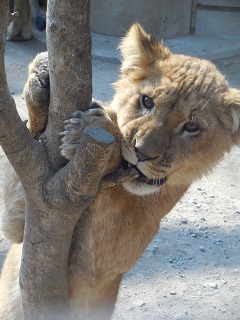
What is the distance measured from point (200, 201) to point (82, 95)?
356 centimetres

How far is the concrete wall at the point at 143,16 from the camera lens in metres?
9.76

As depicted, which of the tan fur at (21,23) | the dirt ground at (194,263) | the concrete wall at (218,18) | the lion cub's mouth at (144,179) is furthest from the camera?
the concrete wall at (218,18)

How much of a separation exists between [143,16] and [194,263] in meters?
5.90

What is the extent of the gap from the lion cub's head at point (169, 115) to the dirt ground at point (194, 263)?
138 cm

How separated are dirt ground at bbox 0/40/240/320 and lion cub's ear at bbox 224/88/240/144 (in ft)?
4.98

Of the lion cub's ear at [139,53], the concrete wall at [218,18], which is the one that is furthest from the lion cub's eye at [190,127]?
the concrete wall at [218,18]

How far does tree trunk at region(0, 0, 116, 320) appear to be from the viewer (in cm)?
215

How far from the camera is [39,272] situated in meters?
2.63

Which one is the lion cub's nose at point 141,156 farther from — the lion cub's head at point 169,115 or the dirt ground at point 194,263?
the dirt ground at point 194,263

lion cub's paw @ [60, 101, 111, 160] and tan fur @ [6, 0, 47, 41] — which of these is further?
tan fur @ [6, 0, 47, 41]

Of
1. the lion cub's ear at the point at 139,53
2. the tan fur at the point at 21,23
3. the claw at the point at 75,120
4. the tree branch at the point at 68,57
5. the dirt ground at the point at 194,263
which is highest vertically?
the tree branch at the point at 68,57

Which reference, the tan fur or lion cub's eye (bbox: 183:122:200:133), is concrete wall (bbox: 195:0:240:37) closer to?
the tan fur

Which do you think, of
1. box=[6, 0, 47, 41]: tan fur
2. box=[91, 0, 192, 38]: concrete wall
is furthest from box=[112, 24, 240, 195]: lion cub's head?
box=[91, 0, 192, 38]: concrete wall

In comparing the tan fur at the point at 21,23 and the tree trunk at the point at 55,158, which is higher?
the tree trunk at the point at 55,158
